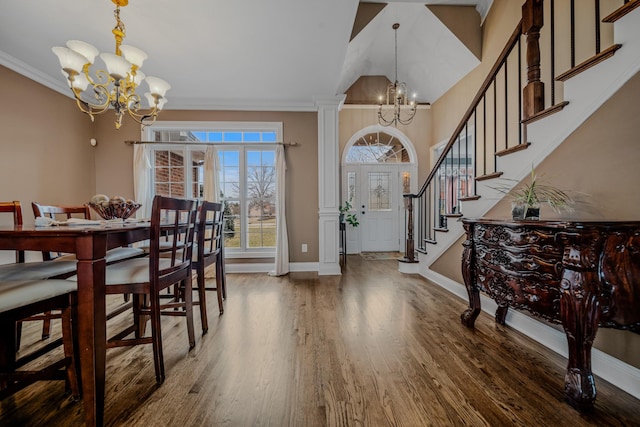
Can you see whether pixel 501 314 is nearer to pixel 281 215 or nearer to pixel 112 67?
pixel 281 215

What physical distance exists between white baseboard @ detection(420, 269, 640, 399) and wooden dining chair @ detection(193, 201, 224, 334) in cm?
238

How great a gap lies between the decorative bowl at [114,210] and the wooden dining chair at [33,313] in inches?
29.7

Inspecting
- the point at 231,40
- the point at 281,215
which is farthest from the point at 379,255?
the point at 231,40

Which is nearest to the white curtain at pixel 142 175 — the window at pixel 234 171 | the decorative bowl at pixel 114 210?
the window at pixel 234 171

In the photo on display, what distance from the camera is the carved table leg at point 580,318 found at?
49.6 inches

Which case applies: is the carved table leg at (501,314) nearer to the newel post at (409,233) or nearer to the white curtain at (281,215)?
the newel post at (409,233)

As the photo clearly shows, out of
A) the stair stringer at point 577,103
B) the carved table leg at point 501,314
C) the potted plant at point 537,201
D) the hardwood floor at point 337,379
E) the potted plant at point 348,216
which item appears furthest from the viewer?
the potted plant at point 348,216

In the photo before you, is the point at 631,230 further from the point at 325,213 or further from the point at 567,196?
the point at 325,213

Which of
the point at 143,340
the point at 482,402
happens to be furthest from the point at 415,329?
the point at 143,340

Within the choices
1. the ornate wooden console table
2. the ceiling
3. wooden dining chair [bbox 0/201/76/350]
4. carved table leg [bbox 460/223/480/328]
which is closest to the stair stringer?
carved table leg [bbox 460/223/480/328]

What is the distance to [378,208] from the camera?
597 cm

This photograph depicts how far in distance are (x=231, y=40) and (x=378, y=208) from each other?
13.9ft

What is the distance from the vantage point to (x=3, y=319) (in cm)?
103

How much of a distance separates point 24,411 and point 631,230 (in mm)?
2905
